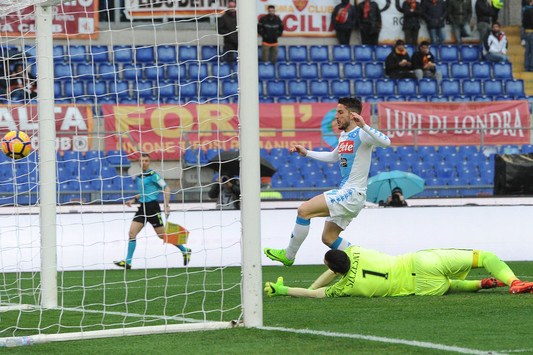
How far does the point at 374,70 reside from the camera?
25.2 m

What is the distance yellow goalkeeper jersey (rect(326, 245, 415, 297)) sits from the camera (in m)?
8.58

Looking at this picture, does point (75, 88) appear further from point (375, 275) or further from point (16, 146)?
point (375, 275)

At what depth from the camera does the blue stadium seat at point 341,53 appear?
25.8m

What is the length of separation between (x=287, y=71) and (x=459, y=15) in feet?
20.1

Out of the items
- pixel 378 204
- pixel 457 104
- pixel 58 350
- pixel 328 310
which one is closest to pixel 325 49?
pixel 457 104

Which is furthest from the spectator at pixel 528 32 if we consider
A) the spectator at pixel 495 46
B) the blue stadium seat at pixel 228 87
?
the blue stadium seat at pixel 228 87

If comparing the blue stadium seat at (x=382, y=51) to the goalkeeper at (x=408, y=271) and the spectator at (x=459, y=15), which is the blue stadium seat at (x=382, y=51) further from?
the goalkeeper at (x=408, y=271)

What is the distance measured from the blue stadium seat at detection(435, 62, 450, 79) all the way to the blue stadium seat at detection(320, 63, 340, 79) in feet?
9.78

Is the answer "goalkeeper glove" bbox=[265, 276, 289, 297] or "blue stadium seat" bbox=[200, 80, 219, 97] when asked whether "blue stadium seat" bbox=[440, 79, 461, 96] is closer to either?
"blue stadium seat" bbox=[200, 80, 219, 97]

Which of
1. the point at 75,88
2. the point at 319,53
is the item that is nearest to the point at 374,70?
the point at 319,53

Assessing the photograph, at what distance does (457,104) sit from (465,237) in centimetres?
900

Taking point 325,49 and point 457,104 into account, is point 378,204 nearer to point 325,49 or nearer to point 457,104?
point 457,104

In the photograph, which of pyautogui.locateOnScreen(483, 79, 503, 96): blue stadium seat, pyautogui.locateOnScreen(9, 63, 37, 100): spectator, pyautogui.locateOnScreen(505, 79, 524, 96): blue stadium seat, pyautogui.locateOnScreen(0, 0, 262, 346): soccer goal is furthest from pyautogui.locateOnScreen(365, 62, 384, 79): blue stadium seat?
pyautogui.locateOnScreen(9, 63, 37, 100): spectator

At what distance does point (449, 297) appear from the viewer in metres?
8.50
